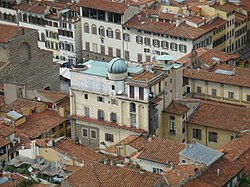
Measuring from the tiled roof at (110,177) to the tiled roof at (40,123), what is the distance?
17006mm

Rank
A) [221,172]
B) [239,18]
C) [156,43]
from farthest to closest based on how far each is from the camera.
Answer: [239,18], [156,43], [221,172]

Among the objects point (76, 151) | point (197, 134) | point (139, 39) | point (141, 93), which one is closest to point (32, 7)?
point (139, 39)

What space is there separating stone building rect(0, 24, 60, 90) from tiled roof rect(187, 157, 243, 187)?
34214 mm

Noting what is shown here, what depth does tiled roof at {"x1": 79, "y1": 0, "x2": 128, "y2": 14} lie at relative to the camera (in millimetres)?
100938

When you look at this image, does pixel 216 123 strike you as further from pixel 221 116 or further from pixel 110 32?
pixel 110 32

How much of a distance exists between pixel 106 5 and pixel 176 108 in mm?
29099

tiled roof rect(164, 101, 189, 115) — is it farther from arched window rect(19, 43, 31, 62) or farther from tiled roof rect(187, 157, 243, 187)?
arched window rect(19, 43, 31, 62)

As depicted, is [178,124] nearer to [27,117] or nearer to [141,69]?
[141,69]

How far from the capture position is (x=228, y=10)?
103 m

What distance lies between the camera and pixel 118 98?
7506 centimetres

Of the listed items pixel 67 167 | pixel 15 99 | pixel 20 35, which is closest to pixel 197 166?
pixel 67 167

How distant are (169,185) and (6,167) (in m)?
15.2

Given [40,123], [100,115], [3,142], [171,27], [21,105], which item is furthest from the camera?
[171,27]

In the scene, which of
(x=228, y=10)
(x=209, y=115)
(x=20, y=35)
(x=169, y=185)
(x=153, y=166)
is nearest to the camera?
(x=169, y=185)
